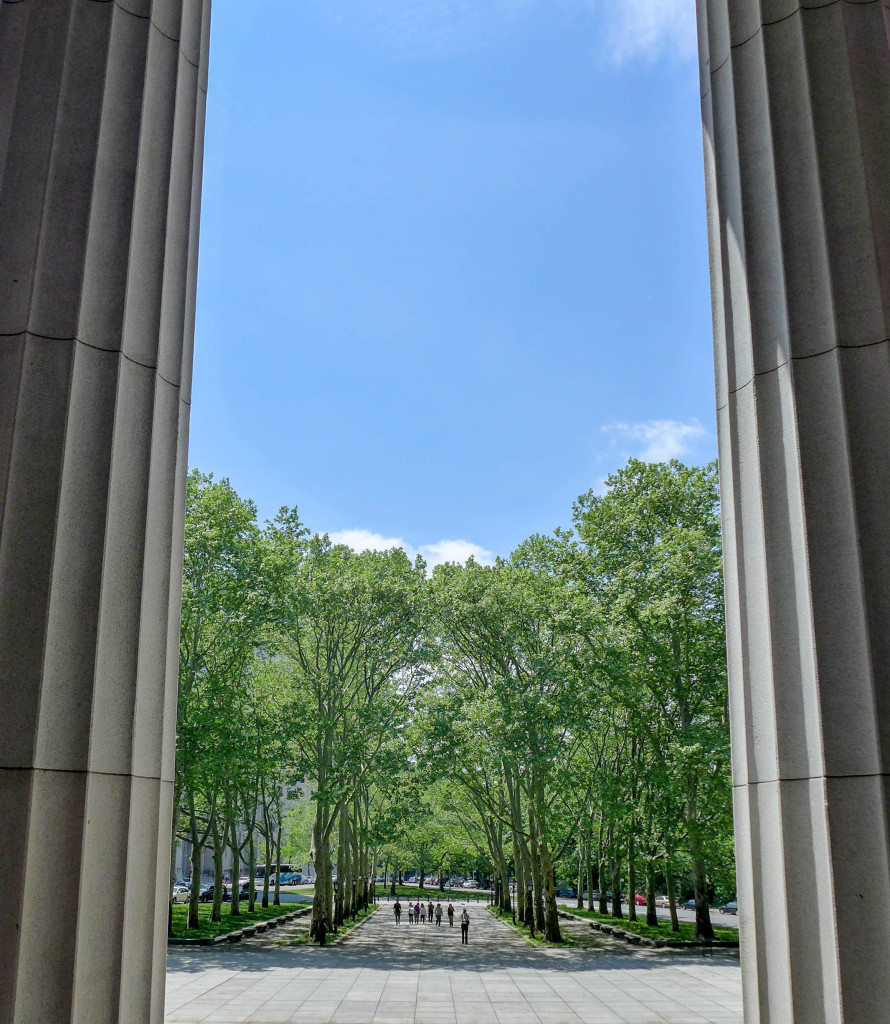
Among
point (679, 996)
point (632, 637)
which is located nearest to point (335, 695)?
point (632, 637)

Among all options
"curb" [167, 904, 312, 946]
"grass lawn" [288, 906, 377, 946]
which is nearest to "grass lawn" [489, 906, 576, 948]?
"grass lawn" [288, 906, 377, 946]

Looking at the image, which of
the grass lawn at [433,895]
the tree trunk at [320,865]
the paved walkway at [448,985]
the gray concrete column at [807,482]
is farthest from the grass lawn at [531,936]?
the gray concrete column at [807,482]

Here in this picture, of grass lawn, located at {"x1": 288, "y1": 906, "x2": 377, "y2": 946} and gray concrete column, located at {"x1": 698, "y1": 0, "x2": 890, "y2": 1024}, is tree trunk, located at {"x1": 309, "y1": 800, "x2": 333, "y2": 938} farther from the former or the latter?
gray concrete column, located at {"x1": 698, "y1": 0, "x2": 890, "y2": 1024}

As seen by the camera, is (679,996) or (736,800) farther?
(679,996)

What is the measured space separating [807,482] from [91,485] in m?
3.94

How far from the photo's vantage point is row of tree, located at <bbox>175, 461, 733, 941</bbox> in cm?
3131

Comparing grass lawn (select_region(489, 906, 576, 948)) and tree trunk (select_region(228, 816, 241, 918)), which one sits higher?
tree trunk (select_region(228, 816, 241, 918))

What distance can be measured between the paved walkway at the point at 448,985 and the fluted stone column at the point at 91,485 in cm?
1727

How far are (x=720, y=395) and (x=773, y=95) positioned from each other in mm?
1905

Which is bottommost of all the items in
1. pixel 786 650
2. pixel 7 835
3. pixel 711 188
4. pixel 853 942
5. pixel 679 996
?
pixel 679 996

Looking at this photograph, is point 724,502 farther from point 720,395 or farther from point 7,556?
point 7,556

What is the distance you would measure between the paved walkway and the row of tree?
3.56 meters

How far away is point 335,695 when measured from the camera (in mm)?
37250

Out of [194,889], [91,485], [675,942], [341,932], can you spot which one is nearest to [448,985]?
[675,942]
